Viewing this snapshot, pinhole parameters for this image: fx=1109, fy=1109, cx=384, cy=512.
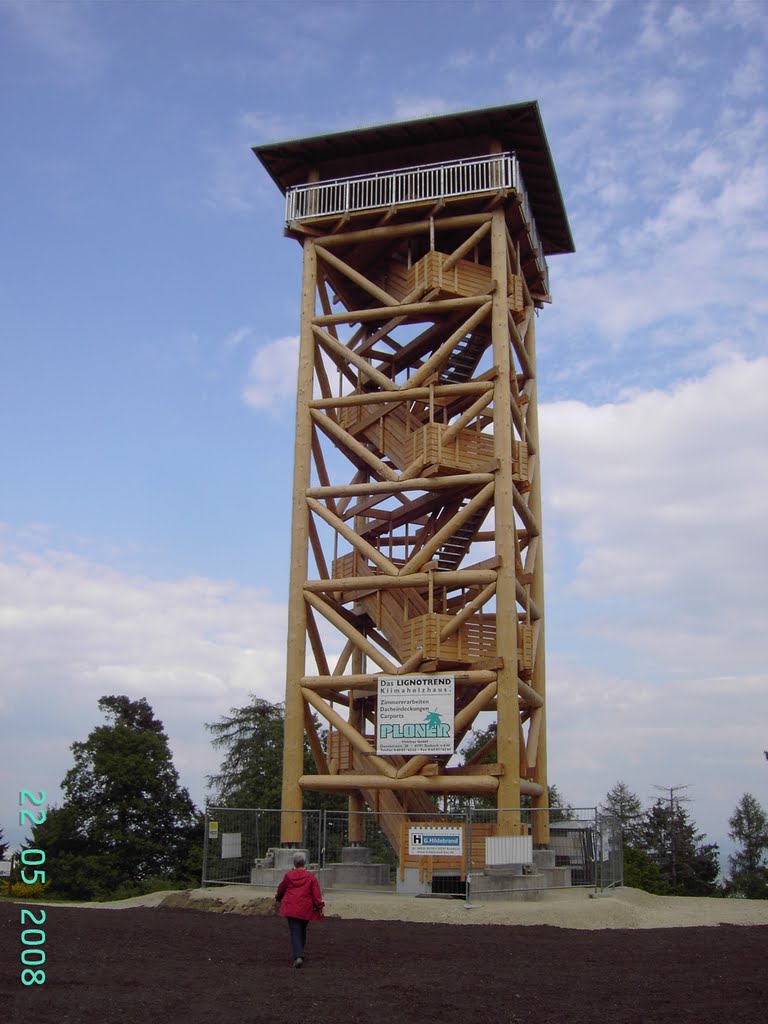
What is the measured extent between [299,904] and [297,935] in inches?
16.0

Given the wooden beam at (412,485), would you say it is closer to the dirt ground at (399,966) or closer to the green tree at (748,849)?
the dirt ground at (399,966)

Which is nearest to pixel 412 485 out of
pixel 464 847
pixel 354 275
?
pixel 354 275

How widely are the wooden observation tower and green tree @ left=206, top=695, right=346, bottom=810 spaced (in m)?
25.5

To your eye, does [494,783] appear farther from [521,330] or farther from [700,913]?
[521,330]

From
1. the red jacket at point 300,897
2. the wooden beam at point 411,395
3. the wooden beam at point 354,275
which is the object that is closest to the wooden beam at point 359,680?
the wooden beam at point 411,395

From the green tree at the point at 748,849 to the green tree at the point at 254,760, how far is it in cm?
3341

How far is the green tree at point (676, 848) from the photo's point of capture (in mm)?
70125

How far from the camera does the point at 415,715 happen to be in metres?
27.0

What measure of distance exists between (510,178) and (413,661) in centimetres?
1375

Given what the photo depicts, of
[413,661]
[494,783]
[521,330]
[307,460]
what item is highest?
[521,330]

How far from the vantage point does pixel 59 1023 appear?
10.1 metres

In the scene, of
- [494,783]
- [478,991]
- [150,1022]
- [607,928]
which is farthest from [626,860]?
Answer: [150,1022]

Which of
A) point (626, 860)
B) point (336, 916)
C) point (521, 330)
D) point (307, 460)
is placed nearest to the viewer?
point (336, 916)

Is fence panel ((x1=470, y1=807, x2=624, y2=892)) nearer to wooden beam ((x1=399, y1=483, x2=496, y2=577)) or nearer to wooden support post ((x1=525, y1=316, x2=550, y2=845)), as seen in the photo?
wooden support post ((x1=525, y1=316, x2=550, y2=845))
